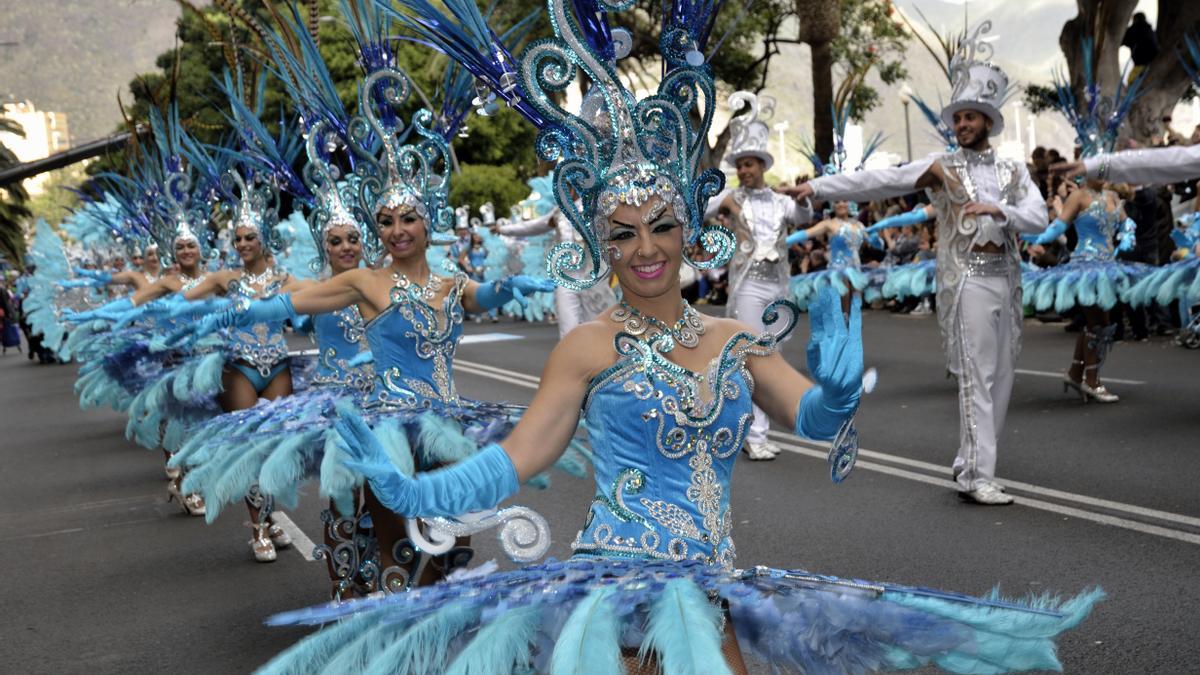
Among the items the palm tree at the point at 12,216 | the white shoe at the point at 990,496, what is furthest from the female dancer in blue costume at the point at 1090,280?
the palm tree at the point at 12,216

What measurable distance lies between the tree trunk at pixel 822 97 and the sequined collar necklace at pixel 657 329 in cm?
2219

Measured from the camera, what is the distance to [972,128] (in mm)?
8266

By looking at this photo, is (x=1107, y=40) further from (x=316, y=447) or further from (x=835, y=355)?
(x=835, y=355)

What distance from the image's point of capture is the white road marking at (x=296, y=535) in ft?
27.8

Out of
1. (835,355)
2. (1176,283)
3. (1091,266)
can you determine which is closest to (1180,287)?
(1176,283)

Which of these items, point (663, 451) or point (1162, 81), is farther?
point (1162, 81)

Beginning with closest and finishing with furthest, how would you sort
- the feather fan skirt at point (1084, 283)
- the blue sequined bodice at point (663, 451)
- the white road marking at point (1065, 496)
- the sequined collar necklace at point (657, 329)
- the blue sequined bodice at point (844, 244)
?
1. the blue sequined bodice at point (663, 451)
2. the sequined collar necklace at point (657, 329)
3. the white road marking at point (1065, 496)
4. the feather fan skirt at point (1084, 283)
5. the blue sequined bodice at point (844, 244)

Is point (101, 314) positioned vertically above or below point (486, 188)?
below

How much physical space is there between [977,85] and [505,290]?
10.9ft

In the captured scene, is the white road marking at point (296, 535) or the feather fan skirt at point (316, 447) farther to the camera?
the white road marking at point (296, 535)

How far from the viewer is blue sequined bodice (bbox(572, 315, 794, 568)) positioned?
138 inches

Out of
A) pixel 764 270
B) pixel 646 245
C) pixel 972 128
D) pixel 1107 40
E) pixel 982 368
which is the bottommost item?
pixel 982 368

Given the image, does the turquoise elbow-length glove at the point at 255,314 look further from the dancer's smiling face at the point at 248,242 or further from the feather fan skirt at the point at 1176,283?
the feather fan skirt at the point at 1176,283

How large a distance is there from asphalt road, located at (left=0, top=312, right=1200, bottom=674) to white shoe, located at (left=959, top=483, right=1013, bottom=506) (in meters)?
0.09
